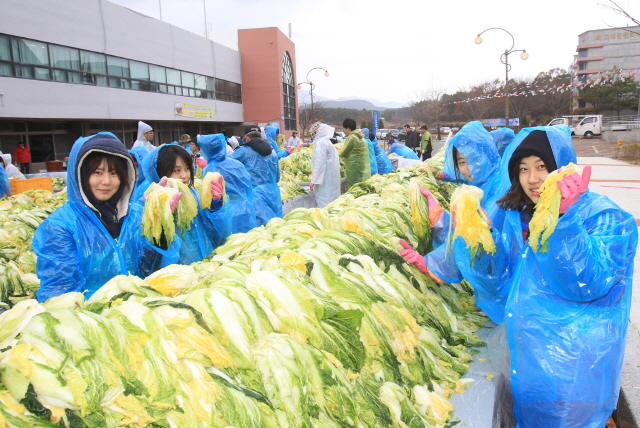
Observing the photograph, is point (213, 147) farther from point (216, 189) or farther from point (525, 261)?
point (525, 261)

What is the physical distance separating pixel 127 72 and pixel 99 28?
2.89 meters

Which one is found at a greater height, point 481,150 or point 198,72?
point 198,72

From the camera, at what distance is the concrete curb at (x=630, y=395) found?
291cm

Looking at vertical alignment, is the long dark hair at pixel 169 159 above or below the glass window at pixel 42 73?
below

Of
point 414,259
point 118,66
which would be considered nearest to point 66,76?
point 118,66

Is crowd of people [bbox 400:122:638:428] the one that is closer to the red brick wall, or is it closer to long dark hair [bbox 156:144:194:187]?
long dark hair [bbox 156:144:194:187]

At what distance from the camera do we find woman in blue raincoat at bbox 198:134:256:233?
5.53 metres

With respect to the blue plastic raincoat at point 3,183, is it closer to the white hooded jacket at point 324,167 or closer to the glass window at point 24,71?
the white hooded jacket at point 324,167

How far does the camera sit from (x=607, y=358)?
2.06m

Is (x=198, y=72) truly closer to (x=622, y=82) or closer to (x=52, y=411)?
(x=52, y=411)

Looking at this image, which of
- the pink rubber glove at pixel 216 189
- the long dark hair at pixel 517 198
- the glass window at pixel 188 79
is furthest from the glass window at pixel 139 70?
the long dark hair at pixel 517 198

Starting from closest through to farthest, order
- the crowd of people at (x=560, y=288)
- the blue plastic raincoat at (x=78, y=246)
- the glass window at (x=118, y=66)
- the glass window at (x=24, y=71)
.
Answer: the crowd of people at (x=560, y=288) < the blue plastic raincoat at (x=78, y=246) < the glass window at (x=24, y=71) < the glass window at (x=118, y=66)

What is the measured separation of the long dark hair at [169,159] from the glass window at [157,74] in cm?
2606

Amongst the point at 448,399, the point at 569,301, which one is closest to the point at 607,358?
the point at 569,301
